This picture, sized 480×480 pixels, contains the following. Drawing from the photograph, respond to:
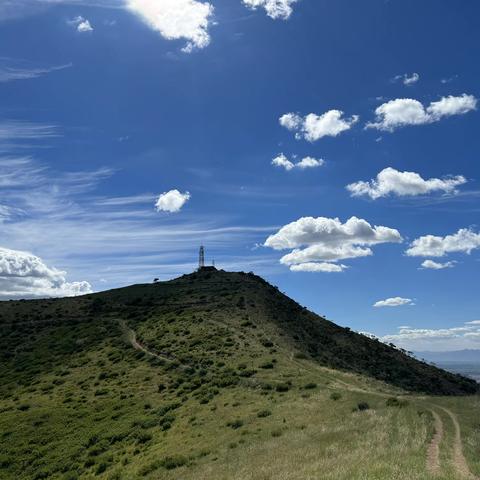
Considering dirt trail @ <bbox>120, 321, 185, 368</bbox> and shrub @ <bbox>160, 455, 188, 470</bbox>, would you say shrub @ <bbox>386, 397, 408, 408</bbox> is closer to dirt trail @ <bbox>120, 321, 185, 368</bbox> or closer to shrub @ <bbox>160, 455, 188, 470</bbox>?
shrub @ <bbox>160, 455, 188, 470</bbox>

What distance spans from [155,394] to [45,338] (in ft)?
156

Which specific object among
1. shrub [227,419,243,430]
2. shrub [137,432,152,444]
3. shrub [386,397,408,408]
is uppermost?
shrub [386,397,408,408]

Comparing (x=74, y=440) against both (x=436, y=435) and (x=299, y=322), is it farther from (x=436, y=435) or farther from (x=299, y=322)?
(x=299, y=322)

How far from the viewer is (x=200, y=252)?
505ft

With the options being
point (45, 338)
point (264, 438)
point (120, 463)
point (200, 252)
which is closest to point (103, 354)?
point (45, 338)

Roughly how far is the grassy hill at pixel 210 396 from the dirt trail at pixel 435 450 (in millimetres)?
335

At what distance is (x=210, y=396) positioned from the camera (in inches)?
1863

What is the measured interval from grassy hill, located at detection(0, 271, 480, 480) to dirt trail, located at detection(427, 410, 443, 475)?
0.34 metres

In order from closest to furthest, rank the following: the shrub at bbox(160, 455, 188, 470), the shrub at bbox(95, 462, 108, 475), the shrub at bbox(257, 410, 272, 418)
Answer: the shrub at bbox(160, 455, 188, 470) < the shrub at bbox(95, 462, 108, 475) < the shrub at bbox(257, 410, 272, 418)

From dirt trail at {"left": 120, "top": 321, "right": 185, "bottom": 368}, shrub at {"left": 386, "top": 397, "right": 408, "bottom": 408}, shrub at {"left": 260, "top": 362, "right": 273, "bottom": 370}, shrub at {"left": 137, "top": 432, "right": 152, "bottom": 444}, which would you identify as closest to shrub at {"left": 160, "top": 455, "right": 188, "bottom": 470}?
shrub at {"left": 137, "top": 432, "right": 152, "bottom": 444}

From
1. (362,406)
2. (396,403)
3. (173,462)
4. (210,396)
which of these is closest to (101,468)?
(173,462)

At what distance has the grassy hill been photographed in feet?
85.8

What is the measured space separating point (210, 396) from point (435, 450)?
90.2 ft

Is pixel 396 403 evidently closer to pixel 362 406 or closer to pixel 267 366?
pixel 362 406
